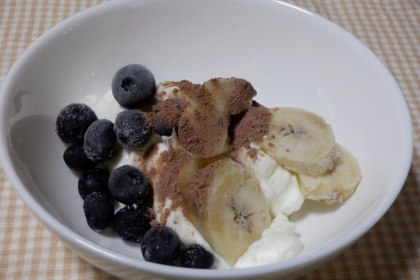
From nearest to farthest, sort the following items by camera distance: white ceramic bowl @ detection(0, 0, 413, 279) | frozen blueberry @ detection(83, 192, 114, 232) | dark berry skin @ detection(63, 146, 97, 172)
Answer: white ceramic bowl @ detection(0, 0, 413, 279) < frozen blueberry @ detection(83, 192, 114, 232) < dark berry skin @ detection(63, 146, 97, 172)

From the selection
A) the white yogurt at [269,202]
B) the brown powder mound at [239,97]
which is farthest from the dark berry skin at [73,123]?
the brown powder mound at [239,97]

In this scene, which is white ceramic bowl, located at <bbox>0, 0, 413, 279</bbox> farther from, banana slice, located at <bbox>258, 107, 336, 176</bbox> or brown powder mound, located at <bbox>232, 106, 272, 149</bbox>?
brown powder mound, located at <bbox>232, 106, 272, 149</bbox>

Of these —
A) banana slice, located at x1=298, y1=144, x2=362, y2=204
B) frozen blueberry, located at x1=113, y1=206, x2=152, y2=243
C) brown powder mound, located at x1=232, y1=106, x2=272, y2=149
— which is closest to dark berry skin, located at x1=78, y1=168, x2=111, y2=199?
frozen blueberry, located at x1=113, y1=206, x2=152, y2=243

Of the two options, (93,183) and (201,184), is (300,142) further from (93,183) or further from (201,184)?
(93,183)

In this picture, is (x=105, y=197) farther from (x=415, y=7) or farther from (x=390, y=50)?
(x=415, y=7)

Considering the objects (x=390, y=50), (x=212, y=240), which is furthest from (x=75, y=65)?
(x=390, y=50)

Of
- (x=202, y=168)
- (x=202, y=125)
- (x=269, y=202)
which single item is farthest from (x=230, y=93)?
(x=269, y=202)
